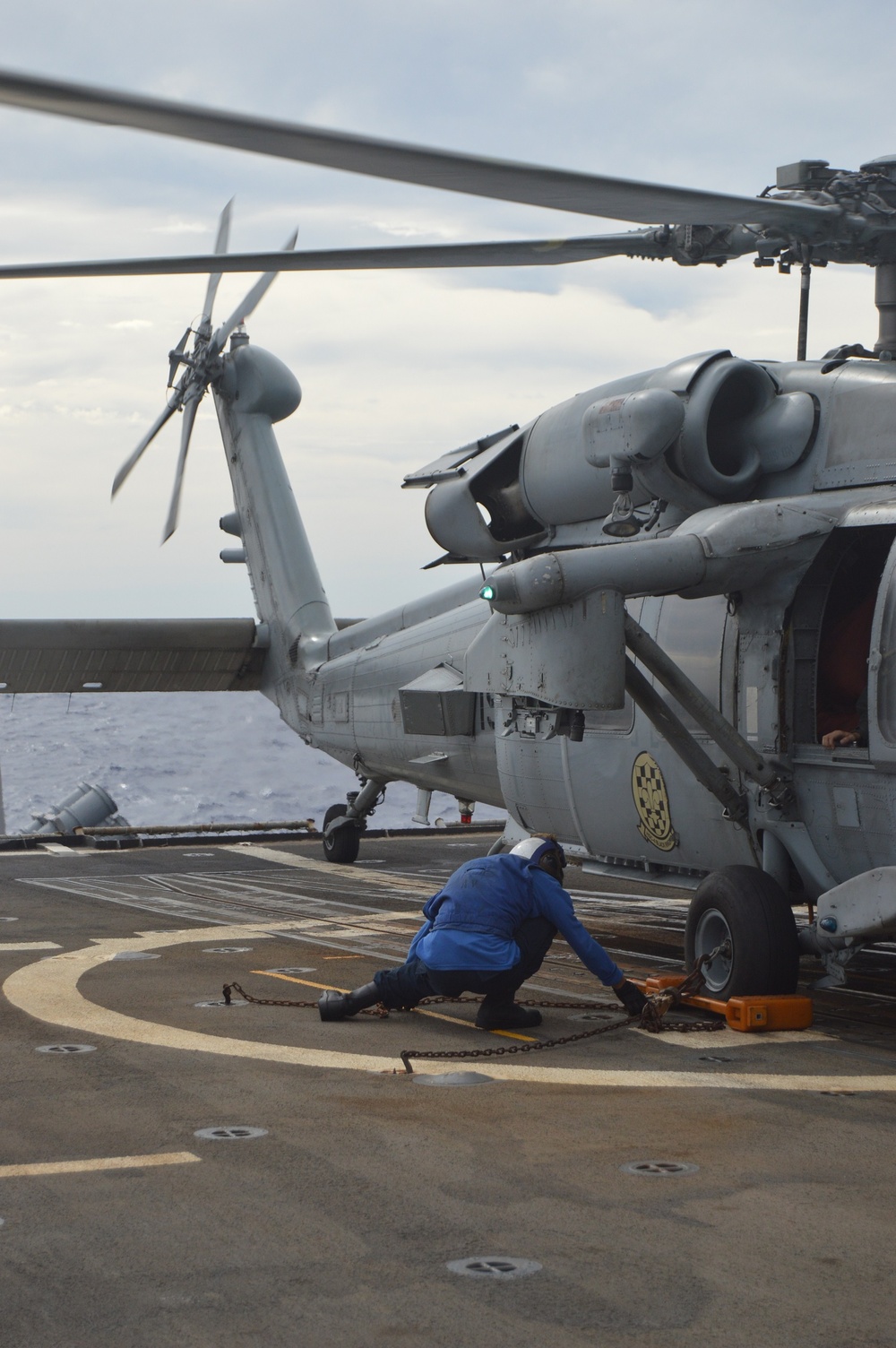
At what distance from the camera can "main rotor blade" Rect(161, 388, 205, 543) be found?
18.2m

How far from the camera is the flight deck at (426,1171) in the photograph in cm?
427

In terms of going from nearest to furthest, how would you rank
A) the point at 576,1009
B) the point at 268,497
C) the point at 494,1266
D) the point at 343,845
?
the point at 494,1266, the point at 576,1009, the point at 343,845, the point at 268,497

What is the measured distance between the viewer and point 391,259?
7.88 metres

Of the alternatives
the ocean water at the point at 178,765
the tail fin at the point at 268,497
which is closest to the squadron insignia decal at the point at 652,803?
the tail fin at the point at 268,497

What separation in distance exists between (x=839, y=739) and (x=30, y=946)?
6698 mm

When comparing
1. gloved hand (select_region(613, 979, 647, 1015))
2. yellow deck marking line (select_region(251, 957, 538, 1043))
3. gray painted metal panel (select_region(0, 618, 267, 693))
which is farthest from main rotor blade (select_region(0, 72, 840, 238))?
gray painted metal panel (select_region(0, 618, 267, 693))

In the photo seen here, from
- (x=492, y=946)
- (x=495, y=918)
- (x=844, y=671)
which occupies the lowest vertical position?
(x=492, y=946)

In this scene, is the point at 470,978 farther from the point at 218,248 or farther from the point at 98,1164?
the point at 218,248

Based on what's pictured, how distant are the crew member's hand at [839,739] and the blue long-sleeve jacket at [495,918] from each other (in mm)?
1822

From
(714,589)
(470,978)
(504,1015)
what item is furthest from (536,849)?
(714,589)

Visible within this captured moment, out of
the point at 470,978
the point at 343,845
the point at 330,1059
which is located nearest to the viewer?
the point at 330,1059

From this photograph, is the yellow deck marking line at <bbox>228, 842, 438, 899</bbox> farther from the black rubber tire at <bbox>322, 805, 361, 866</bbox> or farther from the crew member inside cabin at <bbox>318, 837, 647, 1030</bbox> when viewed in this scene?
the crew member inside cabin at <bbox>318, 837, 647, 1030</bbox>

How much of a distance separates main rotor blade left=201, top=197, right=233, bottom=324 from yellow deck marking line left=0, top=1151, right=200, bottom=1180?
12.8m

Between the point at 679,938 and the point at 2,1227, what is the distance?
843 cm
